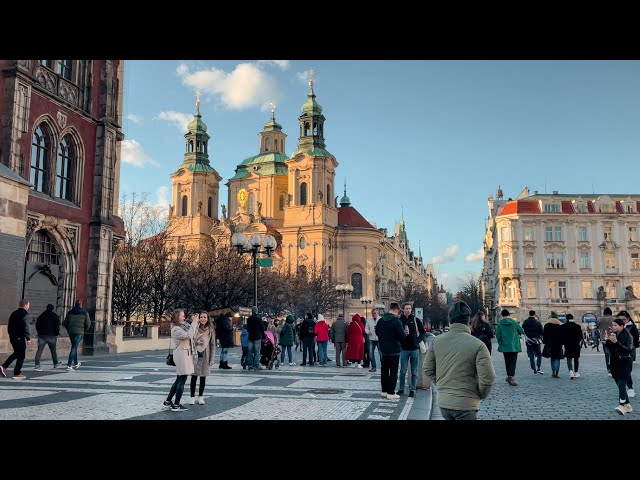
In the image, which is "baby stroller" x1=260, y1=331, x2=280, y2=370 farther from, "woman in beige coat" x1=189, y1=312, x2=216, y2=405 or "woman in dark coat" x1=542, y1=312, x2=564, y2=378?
"woman in dark coat" x1=542, y1=312, x2=564, y2=378

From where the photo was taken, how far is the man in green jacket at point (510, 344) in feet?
47.8

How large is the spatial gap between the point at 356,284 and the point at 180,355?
228ft

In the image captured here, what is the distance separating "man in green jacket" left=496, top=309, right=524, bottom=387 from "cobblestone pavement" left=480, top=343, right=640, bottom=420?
352 millimetres

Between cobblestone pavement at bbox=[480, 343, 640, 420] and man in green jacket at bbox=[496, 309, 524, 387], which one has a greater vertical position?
man in green jacket at bbox=[496, 309, 524, 387]

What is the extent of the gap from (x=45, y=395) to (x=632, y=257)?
68.1m

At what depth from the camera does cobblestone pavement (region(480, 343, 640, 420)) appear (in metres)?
9.60

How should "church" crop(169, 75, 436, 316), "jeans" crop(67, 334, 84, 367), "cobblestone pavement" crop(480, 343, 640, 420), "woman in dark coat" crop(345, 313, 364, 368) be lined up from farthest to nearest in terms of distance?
"church" crop(169, 75, 436, 316)
"woman in dark coat" crop(345, 313, 364, 368)
"jeans" crop(67, 334, 84, 367)
"cobblestone pavement" crop(480, 343, 640, 420)

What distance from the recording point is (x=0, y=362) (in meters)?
17.6

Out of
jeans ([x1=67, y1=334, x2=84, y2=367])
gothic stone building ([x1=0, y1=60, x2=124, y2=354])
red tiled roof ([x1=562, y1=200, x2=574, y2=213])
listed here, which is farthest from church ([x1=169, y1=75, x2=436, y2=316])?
jeans ([x1=67, y1=334, x2=84, y2=367])

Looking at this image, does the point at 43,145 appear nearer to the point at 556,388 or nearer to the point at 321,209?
the point at 556,388

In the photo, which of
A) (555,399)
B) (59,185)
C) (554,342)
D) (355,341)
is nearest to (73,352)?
(355,341)

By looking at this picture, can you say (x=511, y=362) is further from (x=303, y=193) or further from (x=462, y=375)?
(x=303, y=193)

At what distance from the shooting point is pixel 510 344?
14.7m

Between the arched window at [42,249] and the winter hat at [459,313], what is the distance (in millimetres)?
19886
